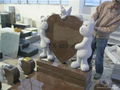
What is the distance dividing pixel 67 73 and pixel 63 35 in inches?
17.9

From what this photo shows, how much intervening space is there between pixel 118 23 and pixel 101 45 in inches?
13.9

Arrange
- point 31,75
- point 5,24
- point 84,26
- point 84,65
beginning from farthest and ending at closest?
point 5,24, point 31,75, point 84,65, point 84,26

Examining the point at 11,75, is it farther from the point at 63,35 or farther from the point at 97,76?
the point at 97,76

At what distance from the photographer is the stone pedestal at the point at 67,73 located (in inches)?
67.6

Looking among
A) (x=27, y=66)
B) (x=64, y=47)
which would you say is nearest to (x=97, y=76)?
(x=64, y=47)

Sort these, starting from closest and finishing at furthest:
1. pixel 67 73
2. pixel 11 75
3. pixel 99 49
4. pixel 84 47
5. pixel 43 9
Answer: pixel 84 47 → pixel 67 73 → pixel 11 75 → pixel 99 49 → pixel 43 9

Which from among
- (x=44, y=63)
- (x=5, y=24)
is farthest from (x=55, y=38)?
(x=5, y=24)

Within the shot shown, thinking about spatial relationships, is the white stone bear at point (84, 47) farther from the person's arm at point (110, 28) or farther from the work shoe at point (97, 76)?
the work shoe at point (97, 76)

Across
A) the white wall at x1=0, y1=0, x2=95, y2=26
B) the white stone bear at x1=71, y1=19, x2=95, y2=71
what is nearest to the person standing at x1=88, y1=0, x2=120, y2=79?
the white stone bear at x1=71, y1=19, x2=95, y2=71

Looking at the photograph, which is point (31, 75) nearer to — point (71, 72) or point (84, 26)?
point (71, 72)

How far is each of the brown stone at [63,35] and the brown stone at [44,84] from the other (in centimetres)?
27

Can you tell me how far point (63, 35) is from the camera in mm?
1824

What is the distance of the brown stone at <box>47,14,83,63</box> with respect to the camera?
1.73 meters

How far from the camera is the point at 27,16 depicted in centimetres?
495
